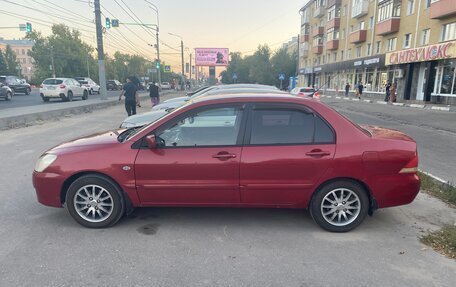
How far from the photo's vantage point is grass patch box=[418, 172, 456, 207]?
473cm

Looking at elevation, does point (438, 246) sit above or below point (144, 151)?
below

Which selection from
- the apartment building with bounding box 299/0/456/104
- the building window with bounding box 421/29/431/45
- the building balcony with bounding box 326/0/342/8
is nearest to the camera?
the apartment building with bounding box 299/0/456/104

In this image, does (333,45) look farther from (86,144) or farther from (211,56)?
(86,144)

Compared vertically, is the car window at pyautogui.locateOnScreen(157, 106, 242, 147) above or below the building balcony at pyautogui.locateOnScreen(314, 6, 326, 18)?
below

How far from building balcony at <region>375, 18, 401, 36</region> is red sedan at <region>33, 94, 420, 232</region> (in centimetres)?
3048

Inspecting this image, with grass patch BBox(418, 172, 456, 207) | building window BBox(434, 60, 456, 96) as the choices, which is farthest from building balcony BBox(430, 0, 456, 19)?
grass patch BBox(418, 172, 456, 207)

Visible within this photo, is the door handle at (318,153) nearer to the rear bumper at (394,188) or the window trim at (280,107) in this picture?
the window trim at (280,107)

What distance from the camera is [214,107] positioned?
3785 millimetres

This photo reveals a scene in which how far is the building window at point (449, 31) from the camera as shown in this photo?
22.5m

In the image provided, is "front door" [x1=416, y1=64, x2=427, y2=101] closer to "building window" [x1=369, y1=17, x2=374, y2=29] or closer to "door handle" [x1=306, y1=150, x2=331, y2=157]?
"building window" [x1=369, y1=17, x2=374, y2=29]

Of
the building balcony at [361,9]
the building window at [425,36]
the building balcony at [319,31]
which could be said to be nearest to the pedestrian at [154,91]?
the building window at [425,36]

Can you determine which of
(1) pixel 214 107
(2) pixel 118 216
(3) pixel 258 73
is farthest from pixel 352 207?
(3) pixel 258 73

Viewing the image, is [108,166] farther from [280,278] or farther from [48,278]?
[280,278]

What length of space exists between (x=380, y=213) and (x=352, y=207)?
2.84 ft
